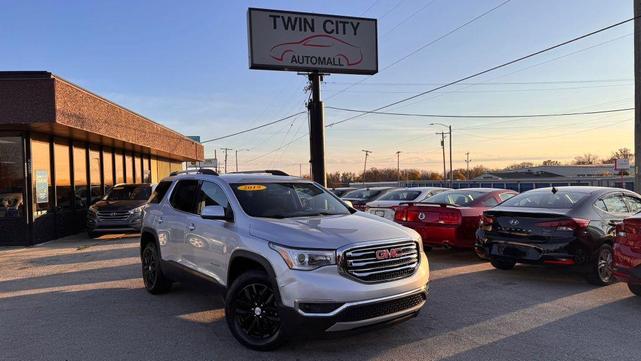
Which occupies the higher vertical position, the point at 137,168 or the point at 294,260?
the point at 137,168

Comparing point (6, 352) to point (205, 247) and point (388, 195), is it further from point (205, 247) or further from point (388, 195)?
point (388, 195)

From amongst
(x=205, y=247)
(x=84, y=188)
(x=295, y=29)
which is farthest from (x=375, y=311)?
(x=84, y=188)

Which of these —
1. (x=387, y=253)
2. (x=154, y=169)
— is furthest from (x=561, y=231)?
(x=154, y=169)

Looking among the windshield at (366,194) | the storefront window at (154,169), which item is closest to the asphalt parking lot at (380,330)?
the windshield at (366,194)

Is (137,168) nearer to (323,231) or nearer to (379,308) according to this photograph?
(323,231)

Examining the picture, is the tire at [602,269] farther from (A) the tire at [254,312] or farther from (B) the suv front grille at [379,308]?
(A) the tire at [254,312]

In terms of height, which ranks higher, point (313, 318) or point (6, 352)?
point (313, 318)

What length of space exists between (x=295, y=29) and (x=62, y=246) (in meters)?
9.62

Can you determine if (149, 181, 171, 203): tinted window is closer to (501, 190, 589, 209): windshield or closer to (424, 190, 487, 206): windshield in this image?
(424, 190, 487, 206): windshield

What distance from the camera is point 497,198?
10.4m

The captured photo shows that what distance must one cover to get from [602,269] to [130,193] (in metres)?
14.1

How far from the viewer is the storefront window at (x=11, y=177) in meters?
13.9

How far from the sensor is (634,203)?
862 cm

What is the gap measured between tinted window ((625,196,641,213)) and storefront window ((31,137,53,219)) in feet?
47.8
